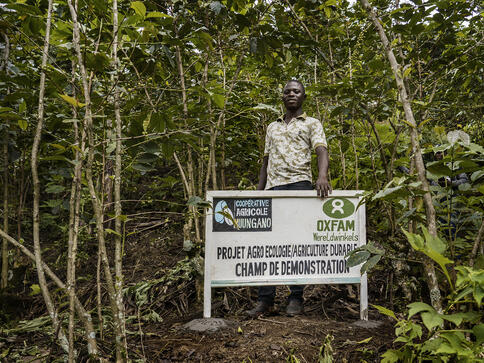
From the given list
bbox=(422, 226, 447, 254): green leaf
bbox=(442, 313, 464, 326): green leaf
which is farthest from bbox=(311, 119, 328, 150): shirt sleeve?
bbox=(442, 313, 464, 326): green leaf

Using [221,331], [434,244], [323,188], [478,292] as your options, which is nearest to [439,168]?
[434,244]

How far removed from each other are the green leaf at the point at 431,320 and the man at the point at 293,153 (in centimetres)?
158

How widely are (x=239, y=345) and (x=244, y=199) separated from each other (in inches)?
41.4

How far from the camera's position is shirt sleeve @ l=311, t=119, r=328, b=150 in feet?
10.1

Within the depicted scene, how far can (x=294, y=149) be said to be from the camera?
3.19 metres

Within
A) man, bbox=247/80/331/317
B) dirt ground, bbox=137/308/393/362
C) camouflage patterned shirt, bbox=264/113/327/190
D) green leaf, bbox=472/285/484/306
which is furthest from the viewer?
camouflage patterned shirt, bbox=264/113/327/190

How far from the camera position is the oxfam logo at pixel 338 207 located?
2936 millimetres

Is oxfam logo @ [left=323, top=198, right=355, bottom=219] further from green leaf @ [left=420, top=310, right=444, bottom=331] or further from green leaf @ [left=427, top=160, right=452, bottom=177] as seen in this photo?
green leaf @ [left=420, top=310, right=444, bottom=331]

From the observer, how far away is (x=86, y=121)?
1.63 meters

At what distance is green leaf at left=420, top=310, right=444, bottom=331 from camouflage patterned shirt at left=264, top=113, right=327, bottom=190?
1769mm

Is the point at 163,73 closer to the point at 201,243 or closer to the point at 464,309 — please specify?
the point at 201,243

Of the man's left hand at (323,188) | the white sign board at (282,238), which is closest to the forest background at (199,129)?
the white sign board at (282,238)

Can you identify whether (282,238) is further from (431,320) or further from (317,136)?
(431,320)

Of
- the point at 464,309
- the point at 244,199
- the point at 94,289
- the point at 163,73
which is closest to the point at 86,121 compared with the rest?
the point at 163,73
